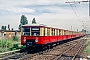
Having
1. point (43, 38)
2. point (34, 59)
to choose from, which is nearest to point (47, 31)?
point (43, 38)

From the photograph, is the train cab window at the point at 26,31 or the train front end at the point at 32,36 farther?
the train cab window at the point at 26,31

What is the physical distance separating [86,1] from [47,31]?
22.8 ft

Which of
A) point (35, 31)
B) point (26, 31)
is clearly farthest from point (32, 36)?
point (26, 31)

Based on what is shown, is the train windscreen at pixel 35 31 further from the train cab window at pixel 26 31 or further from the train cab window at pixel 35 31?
the train cab window at pixel 26 31

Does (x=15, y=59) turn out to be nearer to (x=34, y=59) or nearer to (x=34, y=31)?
(x=34, y=59)

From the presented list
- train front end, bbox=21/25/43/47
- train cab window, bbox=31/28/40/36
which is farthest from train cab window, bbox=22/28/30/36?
train cab window, bbox=31/28/40/36

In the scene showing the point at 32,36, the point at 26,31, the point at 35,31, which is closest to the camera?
the point at 32,36

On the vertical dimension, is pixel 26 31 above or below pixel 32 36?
above

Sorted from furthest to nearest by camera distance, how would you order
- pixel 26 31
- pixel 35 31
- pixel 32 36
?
1. pixel 26 31
2. pixel 35 31
3. pixel 32 36

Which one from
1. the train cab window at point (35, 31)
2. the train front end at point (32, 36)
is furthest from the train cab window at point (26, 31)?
the train cab window at point (35, 31)

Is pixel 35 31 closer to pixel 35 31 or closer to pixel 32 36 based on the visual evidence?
pixel 35 31

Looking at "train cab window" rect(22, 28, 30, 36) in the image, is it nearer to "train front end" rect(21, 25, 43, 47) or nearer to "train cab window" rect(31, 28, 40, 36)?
"train front end" rect(21, 25, 43, 47)

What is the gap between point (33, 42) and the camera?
2059 cm

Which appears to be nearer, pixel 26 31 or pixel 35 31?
pixel 35 31
